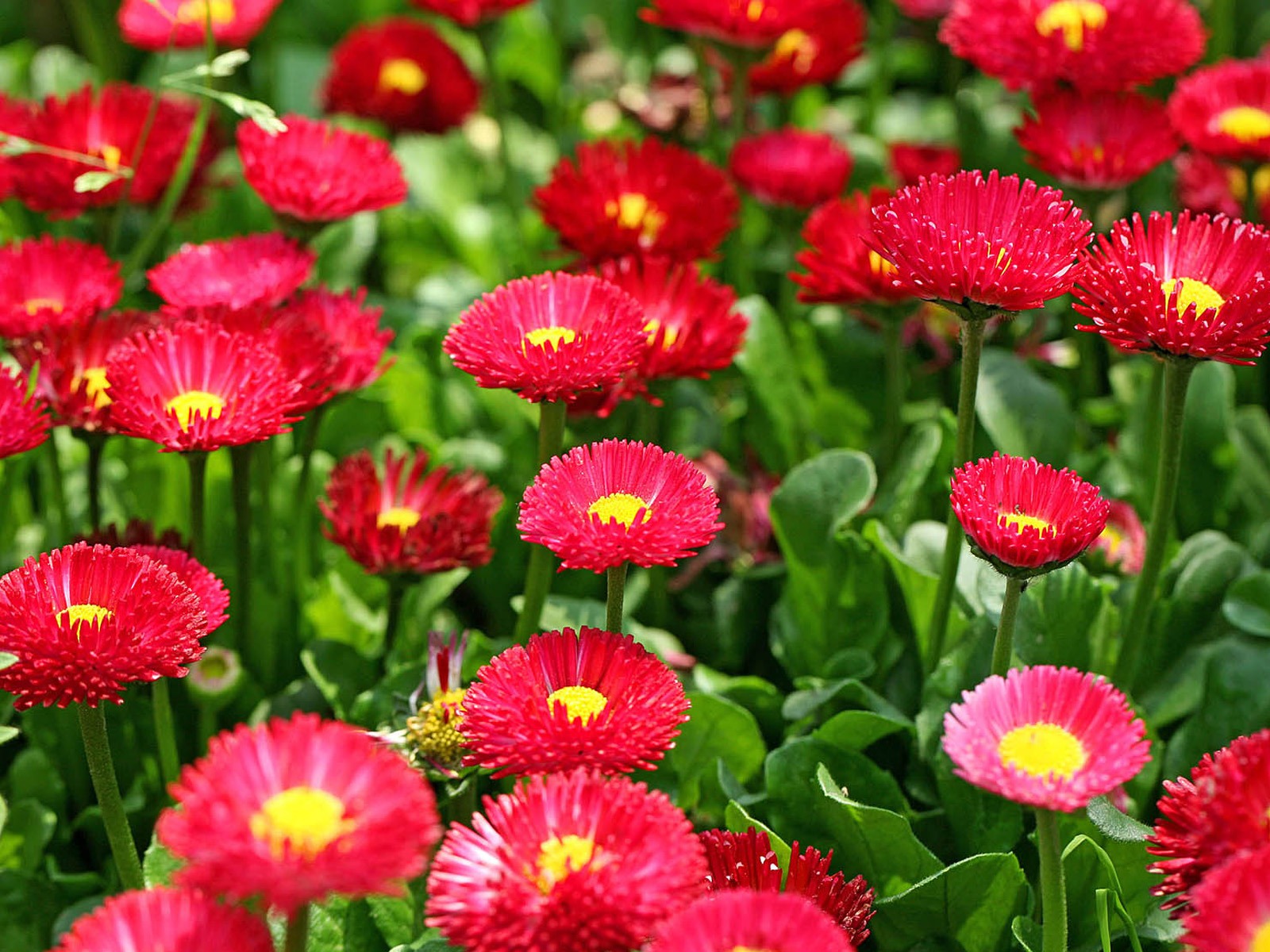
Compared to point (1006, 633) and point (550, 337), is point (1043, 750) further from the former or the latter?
point (550, 337)

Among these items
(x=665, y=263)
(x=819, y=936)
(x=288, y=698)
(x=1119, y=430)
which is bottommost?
(x=288, y=698)

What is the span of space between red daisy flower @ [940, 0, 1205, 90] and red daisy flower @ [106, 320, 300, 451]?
981mm

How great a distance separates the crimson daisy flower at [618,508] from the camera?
1.24 m

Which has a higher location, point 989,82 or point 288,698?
point 989,82

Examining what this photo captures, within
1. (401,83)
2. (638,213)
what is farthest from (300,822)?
(401,83)

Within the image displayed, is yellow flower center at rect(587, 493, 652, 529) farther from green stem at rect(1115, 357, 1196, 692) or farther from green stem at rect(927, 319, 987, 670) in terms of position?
green stem at rect(1115, 357, 1196, 692)

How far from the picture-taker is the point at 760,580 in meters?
1.94

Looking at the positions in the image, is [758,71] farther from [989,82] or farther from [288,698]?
[288,698]

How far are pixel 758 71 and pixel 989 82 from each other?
74 cm

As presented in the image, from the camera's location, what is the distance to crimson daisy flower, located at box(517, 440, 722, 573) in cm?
124

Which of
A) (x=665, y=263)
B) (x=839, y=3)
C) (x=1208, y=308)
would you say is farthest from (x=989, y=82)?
(x=1208, y=308)

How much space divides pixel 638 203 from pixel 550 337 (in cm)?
56

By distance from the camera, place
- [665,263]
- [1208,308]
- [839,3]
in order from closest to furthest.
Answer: [1208,308]
[665,263]
[839,3]

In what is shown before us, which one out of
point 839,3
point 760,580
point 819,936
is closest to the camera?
point 819,936
